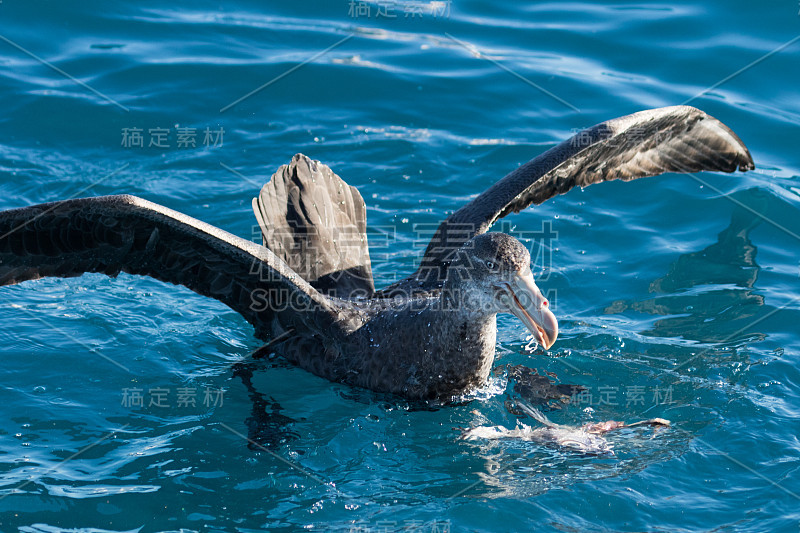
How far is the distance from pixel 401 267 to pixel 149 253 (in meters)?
2.77

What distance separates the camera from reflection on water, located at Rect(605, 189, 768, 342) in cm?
693

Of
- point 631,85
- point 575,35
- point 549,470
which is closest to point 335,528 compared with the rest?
point 549,470

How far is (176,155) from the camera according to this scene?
9.21m

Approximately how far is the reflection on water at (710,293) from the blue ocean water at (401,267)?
0.08ft

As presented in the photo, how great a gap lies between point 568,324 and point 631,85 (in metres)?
4.71

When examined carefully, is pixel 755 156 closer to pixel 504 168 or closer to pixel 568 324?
pixel 504 168

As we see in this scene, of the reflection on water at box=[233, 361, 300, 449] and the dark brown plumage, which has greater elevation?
the dark brown plumage

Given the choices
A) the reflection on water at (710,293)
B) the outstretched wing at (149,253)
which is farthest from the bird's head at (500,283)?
the reflection on water at (710,293)

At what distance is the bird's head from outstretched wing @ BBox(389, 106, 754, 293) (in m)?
1.00
